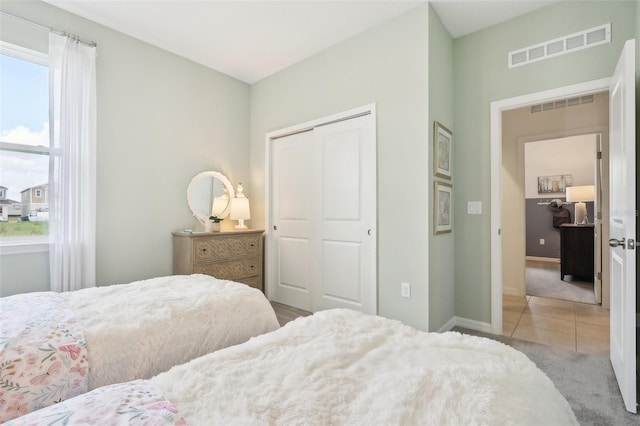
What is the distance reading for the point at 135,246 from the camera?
3123 mm

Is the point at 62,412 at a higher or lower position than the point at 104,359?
higher

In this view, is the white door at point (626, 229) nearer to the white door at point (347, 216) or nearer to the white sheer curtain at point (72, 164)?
the white door at point (347, 216)

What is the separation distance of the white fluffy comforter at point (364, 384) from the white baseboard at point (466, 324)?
1947 millimetres

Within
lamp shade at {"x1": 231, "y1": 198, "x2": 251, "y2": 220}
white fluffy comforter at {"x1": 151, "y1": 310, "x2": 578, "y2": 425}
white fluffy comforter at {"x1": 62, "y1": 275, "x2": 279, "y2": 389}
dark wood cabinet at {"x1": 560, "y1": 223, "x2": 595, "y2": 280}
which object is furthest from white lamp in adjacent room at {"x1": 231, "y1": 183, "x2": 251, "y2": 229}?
dark wood cabinet at {"x1": 560, "y1": 223, "x2": 595, "y2": 280}

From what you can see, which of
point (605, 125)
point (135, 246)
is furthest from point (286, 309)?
point (605, 125)

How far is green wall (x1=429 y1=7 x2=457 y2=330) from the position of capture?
8.82ft

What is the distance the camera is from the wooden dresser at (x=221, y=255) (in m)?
3.18

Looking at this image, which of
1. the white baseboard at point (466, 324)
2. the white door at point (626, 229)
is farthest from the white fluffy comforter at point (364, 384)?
the white baseboard at point (466, 324)

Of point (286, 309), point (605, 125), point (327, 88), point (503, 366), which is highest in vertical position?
point (327, 88)

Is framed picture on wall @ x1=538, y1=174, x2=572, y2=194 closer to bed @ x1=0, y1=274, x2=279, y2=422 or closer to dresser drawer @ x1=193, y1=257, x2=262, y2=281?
dresser drawer @ x1=193, y1=257, x2=262, y2=281

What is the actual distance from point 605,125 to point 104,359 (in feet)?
16.6

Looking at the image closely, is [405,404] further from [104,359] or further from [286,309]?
[286,309]

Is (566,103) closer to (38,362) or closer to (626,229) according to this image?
(626,229)

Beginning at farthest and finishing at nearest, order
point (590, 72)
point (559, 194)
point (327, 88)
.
Result: point (559, 194)
point (327, 88)
point (590, 72)
